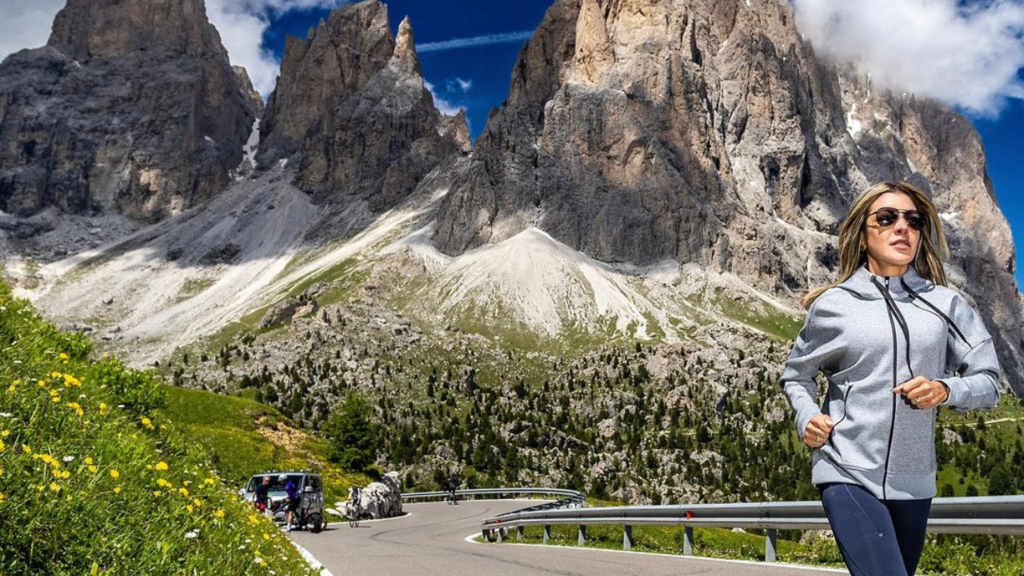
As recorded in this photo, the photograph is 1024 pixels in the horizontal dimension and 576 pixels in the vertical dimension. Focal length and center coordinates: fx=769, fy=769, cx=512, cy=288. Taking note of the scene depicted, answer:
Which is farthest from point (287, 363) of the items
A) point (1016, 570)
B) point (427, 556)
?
point (1016, 570)

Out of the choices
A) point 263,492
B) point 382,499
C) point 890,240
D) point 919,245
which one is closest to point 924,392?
point 890,240

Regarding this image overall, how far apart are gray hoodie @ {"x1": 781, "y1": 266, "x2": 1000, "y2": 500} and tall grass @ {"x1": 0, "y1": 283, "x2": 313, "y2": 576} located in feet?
14.4

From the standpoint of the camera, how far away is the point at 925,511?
445 cm

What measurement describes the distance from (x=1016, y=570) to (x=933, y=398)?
5190 millimetres

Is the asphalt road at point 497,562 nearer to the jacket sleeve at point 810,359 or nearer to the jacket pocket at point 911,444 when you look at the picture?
the jacket sleeve at point 810,359

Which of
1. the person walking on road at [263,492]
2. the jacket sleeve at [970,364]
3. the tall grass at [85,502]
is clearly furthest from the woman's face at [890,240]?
the person walking on road at [263,492]

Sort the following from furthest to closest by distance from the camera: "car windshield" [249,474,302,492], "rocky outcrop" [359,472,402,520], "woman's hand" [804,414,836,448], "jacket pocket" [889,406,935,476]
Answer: "rocky outcrop" [359,472,402,520] → "car windshield" [249,474,302,492] → "woman's hand" [804,414,836,448] → "jacket pocket" [889,406,935,476]

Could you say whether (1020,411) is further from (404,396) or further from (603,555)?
(603,555)

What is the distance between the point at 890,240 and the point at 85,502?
225 inches

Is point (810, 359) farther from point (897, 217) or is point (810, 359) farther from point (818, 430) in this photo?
point (897, 217)

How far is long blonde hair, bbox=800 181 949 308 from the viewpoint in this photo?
5.05 metres

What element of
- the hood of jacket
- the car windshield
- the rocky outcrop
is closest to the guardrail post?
the hood of jacket

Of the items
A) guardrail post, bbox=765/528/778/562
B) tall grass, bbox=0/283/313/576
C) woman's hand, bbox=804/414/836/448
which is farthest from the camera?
guardrail post, bbox=765/528/778/562

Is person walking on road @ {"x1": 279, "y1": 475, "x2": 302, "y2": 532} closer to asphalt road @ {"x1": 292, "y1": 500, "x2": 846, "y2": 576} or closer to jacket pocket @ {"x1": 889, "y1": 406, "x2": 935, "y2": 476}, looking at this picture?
asphalt road @ {"x1": 292, "y1": 500, "x2": 846, "y2": 576}
